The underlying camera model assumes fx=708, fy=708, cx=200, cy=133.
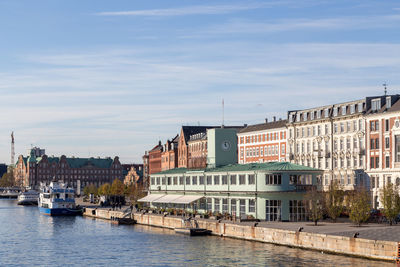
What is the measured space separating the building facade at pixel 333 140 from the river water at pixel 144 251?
34556 millimetres

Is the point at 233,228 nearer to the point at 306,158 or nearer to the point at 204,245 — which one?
the point at 204,245

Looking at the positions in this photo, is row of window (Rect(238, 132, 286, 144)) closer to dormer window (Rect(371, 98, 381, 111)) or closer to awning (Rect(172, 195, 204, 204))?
dormer window (Rect(371, 98, 381, 111))

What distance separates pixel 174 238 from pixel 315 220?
1743 cm

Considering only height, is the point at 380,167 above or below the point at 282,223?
above

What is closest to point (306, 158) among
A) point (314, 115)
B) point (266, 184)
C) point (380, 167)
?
point (314, 115)

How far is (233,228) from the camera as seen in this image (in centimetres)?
8412

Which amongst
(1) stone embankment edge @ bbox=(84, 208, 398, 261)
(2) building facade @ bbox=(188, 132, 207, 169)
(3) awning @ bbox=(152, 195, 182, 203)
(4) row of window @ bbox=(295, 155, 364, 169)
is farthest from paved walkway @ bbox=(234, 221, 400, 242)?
(2) building facade @ bbox=(188, 132, 207, 169)

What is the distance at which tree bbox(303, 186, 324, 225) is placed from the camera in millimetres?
84769

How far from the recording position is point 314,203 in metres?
85.7

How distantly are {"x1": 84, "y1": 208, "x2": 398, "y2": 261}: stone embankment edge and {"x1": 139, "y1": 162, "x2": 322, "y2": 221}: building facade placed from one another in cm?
692

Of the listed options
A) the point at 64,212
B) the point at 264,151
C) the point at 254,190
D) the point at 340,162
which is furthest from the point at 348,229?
the point at 64,212

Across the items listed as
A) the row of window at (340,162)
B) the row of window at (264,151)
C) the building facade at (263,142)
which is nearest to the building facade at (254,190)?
the row of window at (340,162)

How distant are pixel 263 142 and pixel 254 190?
54.8 metres

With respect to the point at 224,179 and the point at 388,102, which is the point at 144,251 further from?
the point at 388,102
